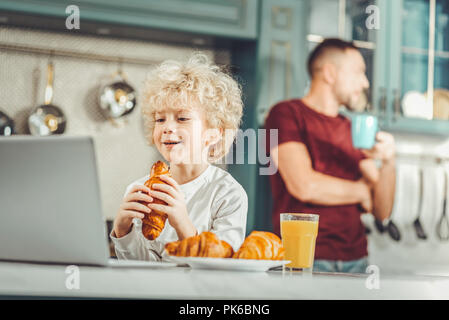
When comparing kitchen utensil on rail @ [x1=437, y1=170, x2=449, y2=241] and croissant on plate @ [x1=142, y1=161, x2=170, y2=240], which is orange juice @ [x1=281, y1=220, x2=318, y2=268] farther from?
kitchen utensil on rail @ [x1=437, y1=170, x2=449, y2=241]

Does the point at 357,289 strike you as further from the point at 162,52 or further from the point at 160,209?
the point at 162,52

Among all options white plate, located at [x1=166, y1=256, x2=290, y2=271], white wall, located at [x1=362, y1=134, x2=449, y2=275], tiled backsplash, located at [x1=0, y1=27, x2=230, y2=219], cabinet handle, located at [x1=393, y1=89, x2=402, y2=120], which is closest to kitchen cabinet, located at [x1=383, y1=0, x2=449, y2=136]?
cabinet handle, located at [x1=393, y1=89, x2=402, y2=120]

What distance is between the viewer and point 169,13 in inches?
95.0

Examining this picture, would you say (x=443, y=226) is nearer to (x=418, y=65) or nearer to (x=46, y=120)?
(x=418, y=65)

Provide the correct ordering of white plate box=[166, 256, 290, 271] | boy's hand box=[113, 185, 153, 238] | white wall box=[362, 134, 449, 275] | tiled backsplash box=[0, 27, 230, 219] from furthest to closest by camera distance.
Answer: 1. white wall box=[362, 134, 449, 275]
2. tiled backsplash box=[0, 27, 230, 219]
3. boy's hand box=[113, 185, 153, 238]
4. white plate box=[166, 256, 290, 271]

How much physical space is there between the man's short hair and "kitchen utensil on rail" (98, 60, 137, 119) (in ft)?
2.42

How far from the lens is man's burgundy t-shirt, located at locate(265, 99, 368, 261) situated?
7.27ft

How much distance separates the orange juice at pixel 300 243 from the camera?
0.95m

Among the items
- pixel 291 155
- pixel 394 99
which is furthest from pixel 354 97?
pixel 291 155

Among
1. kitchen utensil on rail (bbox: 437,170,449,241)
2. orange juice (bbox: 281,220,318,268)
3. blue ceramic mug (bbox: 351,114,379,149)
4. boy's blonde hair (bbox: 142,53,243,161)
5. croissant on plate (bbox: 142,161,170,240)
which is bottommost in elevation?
kitchen utensil on rail (bbox: 437,170,449,241)

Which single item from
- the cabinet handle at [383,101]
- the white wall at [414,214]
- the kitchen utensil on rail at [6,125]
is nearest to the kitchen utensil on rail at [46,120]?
the kitchen utensil on rail at [6,125]

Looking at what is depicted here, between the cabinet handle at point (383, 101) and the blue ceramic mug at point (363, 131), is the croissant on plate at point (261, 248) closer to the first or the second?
the blue ceramic mug at point (363, 131)

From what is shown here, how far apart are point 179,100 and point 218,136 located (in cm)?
16
